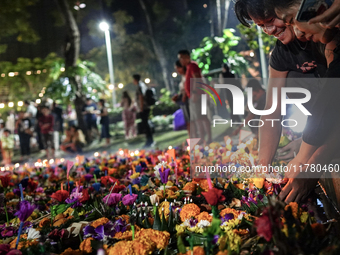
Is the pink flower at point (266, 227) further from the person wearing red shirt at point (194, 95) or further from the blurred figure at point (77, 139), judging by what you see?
the blurred figure at point (77, 139)

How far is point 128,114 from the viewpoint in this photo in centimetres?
876

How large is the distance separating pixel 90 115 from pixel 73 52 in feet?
6.67

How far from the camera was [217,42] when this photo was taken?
7.50 meters

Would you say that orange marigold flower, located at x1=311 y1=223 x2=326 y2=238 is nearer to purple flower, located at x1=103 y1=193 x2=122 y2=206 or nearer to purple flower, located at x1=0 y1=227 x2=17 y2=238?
purple flower, located at x1=103 y1=193 x2=122 y2=206

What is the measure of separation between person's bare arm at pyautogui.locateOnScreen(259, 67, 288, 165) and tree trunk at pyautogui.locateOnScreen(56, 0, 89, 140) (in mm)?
8399

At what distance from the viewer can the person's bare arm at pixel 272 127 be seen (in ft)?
6.20

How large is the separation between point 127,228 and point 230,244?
58 centimetres

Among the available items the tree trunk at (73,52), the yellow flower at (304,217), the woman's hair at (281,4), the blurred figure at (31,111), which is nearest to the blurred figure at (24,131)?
the blurred figure at (31,111)

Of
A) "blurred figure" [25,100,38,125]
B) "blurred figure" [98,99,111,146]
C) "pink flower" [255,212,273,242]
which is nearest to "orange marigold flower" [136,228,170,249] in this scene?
"pink flower" [255,212,273,242]

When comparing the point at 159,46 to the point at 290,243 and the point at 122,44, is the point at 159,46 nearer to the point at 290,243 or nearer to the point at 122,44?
the point at 122,44

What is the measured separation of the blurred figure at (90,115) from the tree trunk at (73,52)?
19cm

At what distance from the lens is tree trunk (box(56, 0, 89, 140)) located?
9.59 m

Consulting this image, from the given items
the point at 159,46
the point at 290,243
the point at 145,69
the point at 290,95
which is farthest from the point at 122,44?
the point at 290,243

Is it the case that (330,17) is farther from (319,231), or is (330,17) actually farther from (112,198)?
(112,198)
